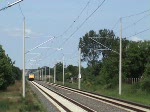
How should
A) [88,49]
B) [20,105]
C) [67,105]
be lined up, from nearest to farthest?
[20,105]
[67,105]
[88,49]

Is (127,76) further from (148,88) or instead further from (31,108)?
(31,108)

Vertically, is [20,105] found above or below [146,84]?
below

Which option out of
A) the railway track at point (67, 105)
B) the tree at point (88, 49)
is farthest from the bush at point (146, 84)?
the tree at point (88, 49)

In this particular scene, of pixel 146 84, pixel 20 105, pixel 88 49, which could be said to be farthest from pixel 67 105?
pixel 88 49

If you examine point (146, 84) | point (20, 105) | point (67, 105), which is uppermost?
point (146, 84)

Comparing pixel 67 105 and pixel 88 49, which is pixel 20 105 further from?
pixel 88 49

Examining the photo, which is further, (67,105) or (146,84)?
(146,84)

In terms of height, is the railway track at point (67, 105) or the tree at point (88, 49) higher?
the tree at point (88, 49)

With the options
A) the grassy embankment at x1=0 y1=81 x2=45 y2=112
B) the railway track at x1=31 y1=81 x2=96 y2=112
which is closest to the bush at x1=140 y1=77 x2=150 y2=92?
the railway track at x1=31 y1=81 x2=96 y2=112

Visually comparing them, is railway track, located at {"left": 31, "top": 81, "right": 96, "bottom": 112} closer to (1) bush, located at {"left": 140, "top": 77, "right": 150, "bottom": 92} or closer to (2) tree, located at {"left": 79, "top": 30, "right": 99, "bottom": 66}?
(1) bush, located at {"left": 140, "top": 77, "right": 150, "bottom": 92}

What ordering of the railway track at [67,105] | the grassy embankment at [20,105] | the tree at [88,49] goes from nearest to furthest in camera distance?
the grassy embankment at [20,105] < the railway track at [67,105] < the tree at [88,49]

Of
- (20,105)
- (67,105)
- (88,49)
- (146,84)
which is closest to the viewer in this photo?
(20,105)

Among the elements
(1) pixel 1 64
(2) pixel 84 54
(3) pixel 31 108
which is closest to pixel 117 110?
(3) pixel 31 108

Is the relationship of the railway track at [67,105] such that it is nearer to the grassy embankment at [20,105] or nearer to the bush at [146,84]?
the grassy embankment at [20,105]
